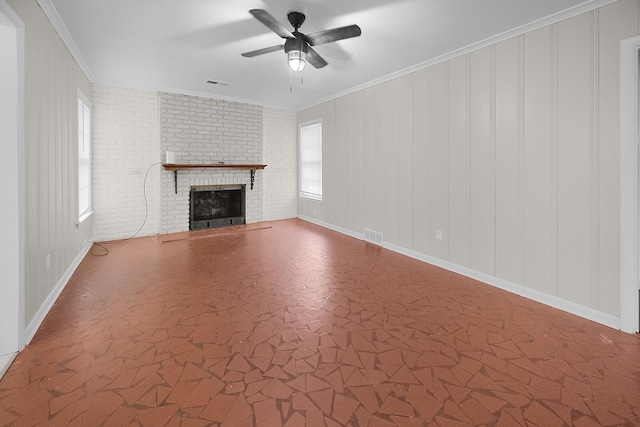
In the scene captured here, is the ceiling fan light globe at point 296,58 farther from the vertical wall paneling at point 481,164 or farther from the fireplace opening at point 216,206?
the fireplace opening at point 216,206

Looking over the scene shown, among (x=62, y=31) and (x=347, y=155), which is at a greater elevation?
(x=62, y=31)

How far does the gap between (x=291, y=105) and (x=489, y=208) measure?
4683 millimetres

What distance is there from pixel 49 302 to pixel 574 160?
15.6 ft

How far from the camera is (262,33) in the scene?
10.6 ft

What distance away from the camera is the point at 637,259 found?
7.82 feet

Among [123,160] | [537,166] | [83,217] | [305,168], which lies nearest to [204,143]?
[123,160]

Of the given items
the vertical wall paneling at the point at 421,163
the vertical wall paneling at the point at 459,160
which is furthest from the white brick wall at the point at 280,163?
the vertical wall paneling at the point at 459,160

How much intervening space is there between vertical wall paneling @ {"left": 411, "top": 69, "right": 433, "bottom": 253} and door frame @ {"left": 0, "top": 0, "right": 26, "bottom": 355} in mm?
3928

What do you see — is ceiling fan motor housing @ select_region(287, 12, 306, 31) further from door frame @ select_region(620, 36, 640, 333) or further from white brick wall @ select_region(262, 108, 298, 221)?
white brick wall @ select_region(262, 108, 298, 221)

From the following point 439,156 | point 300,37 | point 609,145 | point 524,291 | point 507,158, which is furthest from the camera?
point 439,156

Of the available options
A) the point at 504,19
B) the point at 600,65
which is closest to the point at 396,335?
the point at 600,65

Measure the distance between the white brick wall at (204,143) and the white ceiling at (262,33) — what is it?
2.86 ft

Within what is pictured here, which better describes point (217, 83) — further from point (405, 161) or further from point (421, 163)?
point (421, 163)

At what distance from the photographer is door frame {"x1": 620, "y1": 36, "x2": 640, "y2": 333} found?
92.3 inches
